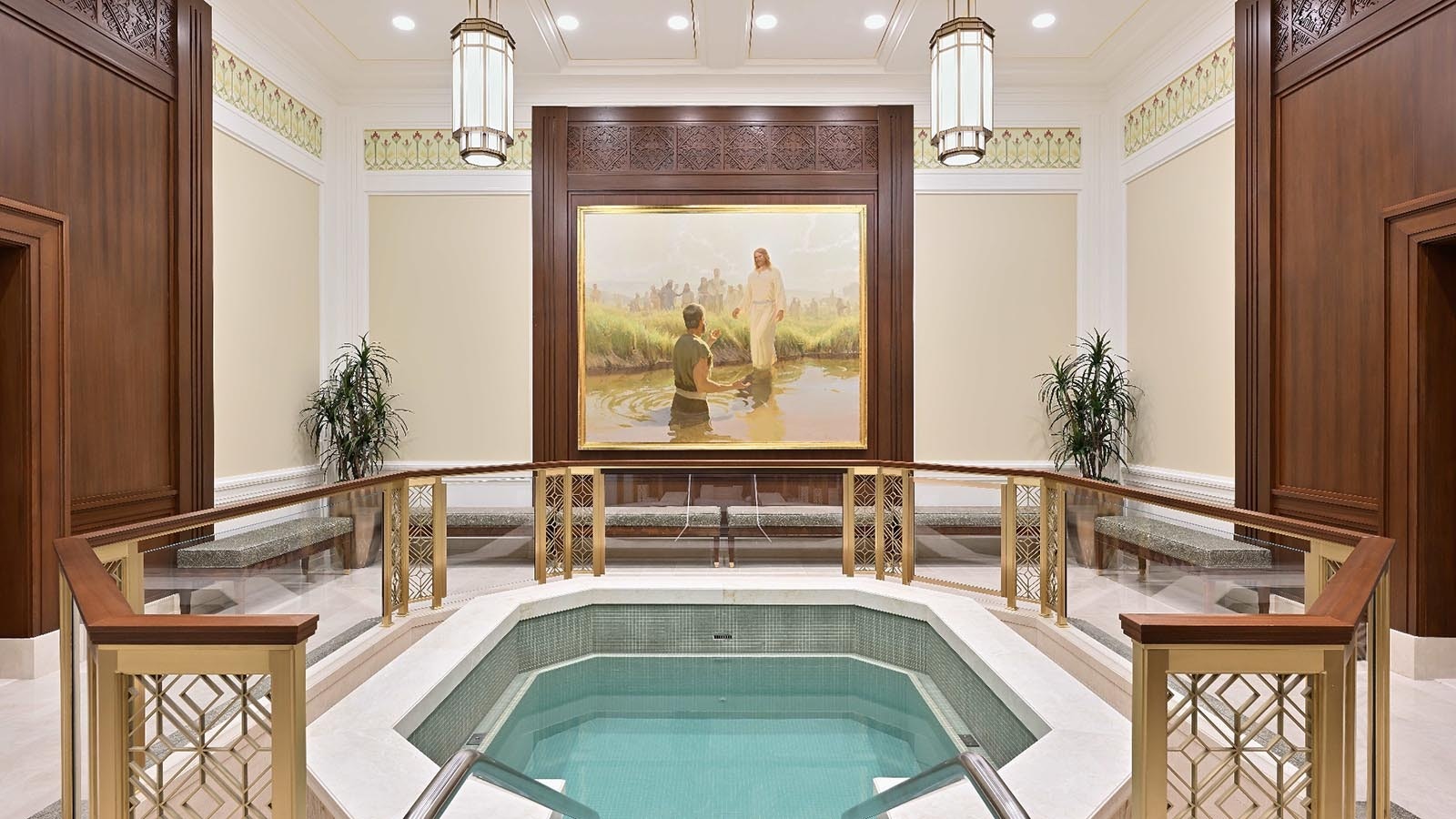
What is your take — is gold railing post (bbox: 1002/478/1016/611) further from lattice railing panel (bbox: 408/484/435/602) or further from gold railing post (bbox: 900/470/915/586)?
lattice railing panel (bbox: 408/484/435/602)

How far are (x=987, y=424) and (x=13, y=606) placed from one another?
797 cm

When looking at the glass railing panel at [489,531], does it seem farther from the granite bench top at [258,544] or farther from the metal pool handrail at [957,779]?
the metal pool handrail at [957,779]

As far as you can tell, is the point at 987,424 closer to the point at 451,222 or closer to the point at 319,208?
the point at 451,222

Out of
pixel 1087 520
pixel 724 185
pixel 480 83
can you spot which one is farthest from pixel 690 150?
pixel 1087 520

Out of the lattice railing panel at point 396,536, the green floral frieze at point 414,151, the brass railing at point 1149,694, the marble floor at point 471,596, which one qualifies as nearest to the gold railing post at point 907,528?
the marble floor at point 471,596

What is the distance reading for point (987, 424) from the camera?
27.5 feet

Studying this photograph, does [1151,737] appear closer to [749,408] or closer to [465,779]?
[465,779]

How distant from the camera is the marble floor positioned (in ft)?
10.2

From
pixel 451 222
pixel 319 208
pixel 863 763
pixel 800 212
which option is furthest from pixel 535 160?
pixel 863 763

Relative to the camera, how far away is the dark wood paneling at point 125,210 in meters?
4.62

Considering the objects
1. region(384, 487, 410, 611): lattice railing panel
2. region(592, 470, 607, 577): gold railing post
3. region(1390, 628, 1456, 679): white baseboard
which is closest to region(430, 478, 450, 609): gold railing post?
region(384, 487, 410, 611): lattice railing panel

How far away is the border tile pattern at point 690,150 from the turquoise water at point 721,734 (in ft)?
17.4

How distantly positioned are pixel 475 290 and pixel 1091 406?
21.3 ft

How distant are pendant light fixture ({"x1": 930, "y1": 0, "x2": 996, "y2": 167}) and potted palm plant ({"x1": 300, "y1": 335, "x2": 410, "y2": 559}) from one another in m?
5.95
